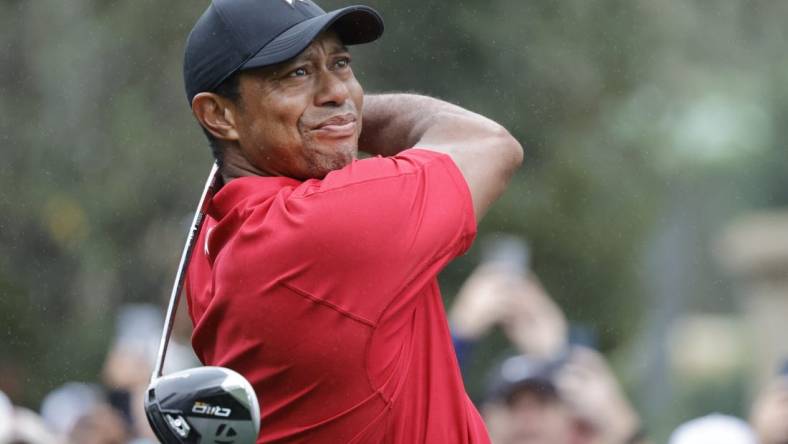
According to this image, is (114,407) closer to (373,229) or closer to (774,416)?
(774,416)

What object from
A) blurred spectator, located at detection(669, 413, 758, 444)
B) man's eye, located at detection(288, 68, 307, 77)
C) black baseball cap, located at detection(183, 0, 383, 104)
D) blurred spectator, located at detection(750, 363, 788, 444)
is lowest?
blurred spectator, located at detection(669, 413, 758, 444)

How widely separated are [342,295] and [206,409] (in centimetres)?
39

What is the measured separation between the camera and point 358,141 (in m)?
4.02

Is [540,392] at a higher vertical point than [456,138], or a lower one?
lower

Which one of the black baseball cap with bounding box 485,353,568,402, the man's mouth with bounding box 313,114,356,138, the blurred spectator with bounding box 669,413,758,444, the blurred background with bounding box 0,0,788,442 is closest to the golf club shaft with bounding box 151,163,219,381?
the man's mouth with bounding box 313,114,356,138

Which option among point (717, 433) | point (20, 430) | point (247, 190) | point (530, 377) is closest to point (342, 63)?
point (247, 190)

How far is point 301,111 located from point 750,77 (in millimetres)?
9754

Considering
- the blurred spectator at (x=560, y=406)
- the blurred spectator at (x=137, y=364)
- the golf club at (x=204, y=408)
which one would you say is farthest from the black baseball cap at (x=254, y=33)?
the blurred spectator at (x=137, y=364)

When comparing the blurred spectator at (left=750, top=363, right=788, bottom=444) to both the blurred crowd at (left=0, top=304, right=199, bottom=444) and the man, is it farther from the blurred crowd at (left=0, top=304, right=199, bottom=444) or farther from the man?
the blurred crowd at (left=0, top=304, right=199, bottom=444)

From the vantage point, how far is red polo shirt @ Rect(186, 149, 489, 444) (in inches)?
136

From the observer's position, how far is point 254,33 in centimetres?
366

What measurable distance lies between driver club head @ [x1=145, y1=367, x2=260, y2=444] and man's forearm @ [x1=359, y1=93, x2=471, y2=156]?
857 mm

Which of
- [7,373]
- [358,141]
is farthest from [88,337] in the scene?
[358,141]

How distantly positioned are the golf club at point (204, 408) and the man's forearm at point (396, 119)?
2.80ft
